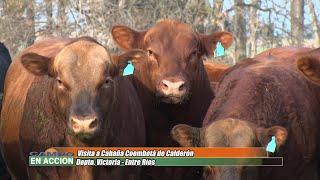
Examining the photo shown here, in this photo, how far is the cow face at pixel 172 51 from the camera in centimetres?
707

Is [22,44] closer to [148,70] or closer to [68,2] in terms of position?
[68,2]

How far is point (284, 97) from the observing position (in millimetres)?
6340

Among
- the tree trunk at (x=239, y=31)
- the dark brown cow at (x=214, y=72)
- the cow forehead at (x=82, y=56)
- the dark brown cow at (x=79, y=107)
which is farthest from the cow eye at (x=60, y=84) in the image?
the tree trunk at (x=239, y=31)

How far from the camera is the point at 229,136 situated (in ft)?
18.0

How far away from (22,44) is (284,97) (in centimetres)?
865

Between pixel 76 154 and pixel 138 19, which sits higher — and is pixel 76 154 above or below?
below

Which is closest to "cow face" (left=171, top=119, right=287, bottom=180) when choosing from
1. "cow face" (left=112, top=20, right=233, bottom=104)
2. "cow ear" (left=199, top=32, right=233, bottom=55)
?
"cow face" (left=112, top=20, right=233, bottom=104)

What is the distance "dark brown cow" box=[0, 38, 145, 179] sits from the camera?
5609mm

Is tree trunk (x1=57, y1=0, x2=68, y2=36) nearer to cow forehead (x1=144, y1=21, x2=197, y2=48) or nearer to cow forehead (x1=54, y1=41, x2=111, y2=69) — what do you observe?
cow forehead (x1=144, y1=21, x2=197, y2=48)

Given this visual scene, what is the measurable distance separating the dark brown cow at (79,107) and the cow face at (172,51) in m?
0.41

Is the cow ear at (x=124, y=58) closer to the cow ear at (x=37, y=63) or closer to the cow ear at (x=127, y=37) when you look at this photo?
the cow ear at (x=37, y=63)

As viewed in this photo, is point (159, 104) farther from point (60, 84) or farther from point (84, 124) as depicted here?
point (84, 124)

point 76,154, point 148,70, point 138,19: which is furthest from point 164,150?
point 138,19

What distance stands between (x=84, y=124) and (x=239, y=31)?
9522 millimetres
